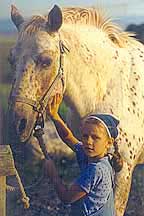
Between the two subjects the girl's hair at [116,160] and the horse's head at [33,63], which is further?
the girl's hair at [116,160]

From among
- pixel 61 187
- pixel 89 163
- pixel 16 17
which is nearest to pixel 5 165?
pixel 61 187

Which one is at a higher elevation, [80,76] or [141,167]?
[80,76]

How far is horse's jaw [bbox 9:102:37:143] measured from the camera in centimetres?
391

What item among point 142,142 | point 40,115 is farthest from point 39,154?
point 142,142

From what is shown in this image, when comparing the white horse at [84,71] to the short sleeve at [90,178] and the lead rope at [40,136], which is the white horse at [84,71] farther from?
the short sleeve at [90,178]

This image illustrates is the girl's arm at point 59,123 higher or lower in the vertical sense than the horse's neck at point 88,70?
lower

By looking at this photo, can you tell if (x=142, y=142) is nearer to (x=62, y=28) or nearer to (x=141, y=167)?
(x=141, y=167)

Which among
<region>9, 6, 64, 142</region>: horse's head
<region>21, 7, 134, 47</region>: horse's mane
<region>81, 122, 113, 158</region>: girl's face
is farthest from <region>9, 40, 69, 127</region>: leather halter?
<region>81, 122, 113, 158</region>: girl's face

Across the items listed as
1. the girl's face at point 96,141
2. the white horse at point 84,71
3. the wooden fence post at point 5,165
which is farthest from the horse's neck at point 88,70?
the wooden fence post at point 5,165

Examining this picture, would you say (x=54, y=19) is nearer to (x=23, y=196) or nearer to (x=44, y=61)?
(x=44, y=61)

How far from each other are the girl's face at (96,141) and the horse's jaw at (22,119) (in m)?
0.25

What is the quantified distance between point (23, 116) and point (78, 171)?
352mm

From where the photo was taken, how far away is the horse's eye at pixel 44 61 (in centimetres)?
391

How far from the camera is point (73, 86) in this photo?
4.01 metres
